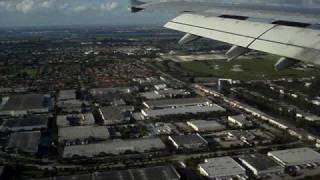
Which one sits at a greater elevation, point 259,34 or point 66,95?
point 259,34

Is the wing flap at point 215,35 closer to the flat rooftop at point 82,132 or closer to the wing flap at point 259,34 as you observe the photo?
the wing flap at point 259,34

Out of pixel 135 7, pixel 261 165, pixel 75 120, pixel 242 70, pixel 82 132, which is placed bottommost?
pixel 75 120

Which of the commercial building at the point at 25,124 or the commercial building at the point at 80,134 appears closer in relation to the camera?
the commercial building at the point at 80,134

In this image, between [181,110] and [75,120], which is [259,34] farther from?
[181,110]

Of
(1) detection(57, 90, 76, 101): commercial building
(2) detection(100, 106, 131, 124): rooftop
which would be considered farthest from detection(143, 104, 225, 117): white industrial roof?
(1) detection(57, 90, 76, 101): commercial building

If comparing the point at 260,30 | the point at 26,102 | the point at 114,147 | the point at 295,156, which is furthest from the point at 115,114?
the point at 260,30

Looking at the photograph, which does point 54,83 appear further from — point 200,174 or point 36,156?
point 200,174

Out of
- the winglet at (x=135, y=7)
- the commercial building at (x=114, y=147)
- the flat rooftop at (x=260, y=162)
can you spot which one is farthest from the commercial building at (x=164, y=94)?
the winglet at (x=135, y=7)
